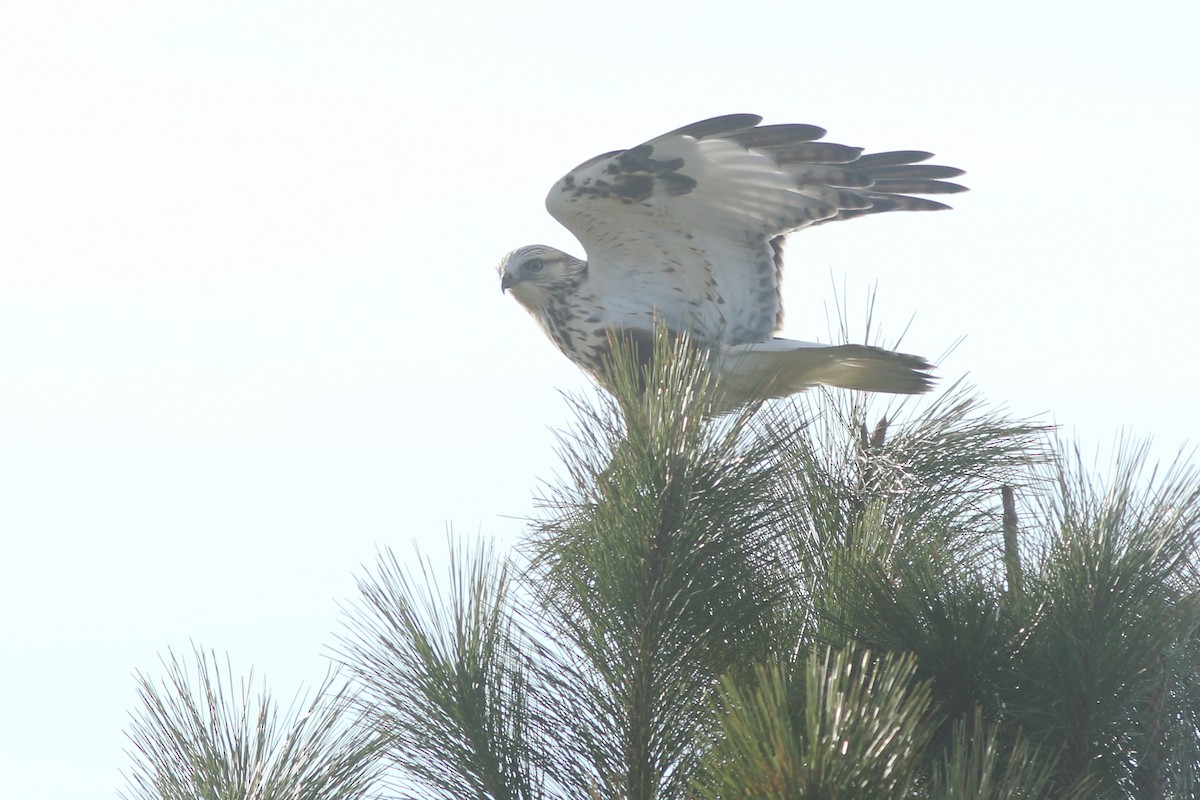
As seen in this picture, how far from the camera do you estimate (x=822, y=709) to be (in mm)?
2168

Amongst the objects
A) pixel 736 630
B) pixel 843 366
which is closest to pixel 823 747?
pixel 736 630

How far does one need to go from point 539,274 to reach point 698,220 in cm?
78

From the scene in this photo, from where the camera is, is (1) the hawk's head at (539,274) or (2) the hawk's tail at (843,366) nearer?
(2) the hawk's tail at (843,366)

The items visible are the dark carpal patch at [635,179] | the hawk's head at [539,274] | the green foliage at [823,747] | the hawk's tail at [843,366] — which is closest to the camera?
the green foliage at [823,747]

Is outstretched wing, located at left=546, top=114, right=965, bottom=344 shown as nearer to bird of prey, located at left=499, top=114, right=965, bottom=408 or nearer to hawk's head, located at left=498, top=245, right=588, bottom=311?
bird of prey, located at left=499, top=114, right=965, bottom=408

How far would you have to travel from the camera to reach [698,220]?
581 centimetres

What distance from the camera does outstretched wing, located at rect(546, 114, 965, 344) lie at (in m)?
5.57

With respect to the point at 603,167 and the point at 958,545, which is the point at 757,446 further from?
the point at 603,167

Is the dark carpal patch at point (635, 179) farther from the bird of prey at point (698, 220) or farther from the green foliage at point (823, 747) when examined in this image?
the green foliage at point (823, 747)

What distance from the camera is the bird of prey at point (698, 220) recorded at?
5.57 meters

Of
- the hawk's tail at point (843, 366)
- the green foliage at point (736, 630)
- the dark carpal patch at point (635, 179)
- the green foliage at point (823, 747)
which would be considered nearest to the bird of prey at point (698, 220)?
the dark carpal patch at point (635, 179)

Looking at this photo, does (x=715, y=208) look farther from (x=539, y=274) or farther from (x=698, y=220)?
(x=539, y=274)

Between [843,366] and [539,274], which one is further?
[539,274]

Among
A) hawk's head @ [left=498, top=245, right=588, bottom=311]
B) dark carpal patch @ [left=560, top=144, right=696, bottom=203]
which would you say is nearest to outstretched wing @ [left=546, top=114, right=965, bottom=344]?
dark carpal patch @ [left=560, top=144, right=696, bottom=203]
